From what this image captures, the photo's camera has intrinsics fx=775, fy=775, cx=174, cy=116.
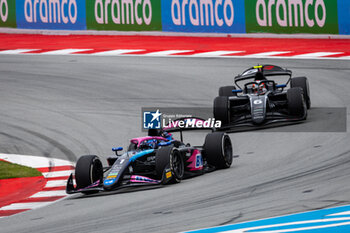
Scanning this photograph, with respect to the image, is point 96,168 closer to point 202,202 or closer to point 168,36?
point 202,202

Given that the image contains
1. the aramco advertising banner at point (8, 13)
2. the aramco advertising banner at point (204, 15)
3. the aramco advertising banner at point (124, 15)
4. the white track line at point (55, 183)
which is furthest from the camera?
the aramco advertising banner at point (8, 13)

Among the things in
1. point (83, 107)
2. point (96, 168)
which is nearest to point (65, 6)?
point (83, 107)

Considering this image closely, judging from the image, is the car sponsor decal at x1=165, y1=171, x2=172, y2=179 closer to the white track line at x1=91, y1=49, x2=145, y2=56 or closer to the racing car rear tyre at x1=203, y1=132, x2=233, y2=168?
the racing car rear tyre at x1=203, y1=132, x2=233, y2=168

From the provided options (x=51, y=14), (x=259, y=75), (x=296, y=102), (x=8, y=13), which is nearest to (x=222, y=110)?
(x=259, y=75)

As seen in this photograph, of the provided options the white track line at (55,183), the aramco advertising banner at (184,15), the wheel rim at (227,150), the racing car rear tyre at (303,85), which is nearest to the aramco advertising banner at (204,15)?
the aramco advertising banner at (184,15)

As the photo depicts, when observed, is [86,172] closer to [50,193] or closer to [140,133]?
[50,193]

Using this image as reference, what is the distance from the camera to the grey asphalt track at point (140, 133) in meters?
10.3

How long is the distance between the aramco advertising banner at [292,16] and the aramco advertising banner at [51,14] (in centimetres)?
658

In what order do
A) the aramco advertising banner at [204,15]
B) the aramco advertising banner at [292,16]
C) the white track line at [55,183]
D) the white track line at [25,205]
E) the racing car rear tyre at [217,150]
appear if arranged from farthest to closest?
1. the aramco advertising banner at [204,15]
2. the aramco advertising banner at [292,16]
3. the white track line at [55,183]
4. the racing car rear tyre at [217,150]
5. the white track line at [25,205]

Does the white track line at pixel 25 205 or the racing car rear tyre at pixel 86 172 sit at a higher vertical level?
the racing car rear tyre at pixel 86 172

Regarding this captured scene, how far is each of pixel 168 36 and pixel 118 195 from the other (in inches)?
678

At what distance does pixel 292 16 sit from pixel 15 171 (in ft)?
47.5

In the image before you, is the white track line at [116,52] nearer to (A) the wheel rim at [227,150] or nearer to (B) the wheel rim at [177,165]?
(A) the wheel rim at [227,150]

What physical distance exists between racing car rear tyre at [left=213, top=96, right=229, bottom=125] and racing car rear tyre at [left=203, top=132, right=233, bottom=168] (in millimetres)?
3450
